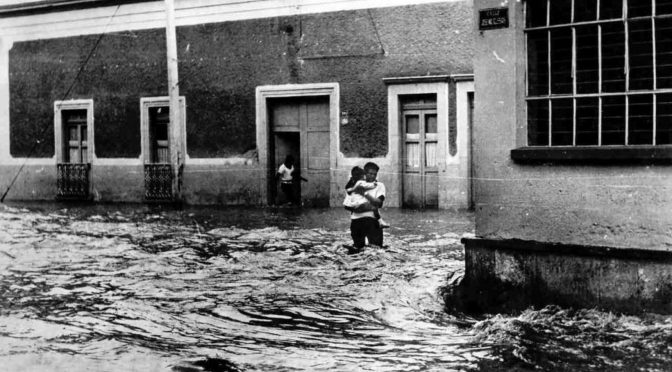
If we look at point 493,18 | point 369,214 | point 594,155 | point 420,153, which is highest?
point 493,18

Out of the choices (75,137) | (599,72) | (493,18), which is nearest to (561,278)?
(599,72)

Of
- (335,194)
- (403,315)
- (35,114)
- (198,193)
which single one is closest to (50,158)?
(35,114)

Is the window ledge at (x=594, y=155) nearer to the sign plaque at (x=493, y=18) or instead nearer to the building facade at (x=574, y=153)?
the building facade at (x=574, y=153)

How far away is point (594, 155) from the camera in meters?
7.66

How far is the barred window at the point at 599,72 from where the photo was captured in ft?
24.4

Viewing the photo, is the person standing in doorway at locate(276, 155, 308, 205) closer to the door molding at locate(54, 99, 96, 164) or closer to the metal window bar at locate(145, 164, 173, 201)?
the metal window bar at locate(145, 164, 173, 201)

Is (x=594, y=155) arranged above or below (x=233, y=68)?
below

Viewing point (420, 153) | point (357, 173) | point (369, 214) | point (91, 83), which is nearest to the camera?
point (369, 214)

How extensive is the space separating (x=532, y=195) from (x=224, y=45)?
51.6 ft

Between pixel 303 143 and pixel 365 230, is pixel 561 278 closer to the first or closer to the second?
pixel 365 230

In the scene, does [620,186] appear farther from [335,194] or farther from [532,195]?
[335,194]

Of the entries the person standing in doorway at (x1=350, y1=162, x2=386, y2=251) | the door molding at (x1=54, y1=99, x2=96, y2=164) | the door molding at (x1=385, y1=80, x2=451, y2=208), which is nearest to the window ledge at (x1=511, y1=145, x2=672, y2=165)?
the person standing in doorway at (x1=350, y1=162, x2=386, y2=251)

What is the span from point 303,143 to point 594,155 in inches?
575

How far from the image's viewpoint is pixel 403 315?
321 inches
